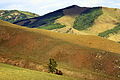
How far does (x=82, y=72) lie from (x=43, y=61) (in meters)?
16.1

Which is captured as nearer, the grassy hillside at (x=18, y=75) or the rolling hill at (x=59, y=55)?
the grassy hillside at (x=18, y=75)

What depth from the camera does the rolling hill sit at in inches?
2955

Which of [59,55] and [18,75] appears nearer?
[18,75]

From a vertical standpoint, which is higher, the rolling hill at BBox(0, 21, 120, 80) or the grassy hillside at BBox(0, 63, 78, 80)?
the grassy hillside at BBox(0, 63, 78, 80)

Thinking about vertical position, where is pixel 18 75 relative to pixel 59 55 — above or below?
above

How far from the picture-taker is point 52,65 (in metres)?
70.2

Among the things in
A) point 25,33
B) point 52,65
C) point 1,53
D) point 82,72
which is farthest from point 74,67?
point 25,33

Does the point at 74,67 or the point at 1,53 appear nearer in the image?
the point at 74,67

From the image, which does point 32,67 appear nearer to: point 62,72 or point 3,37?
point 62,72

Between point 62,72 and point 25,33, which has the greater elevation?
point 25,33

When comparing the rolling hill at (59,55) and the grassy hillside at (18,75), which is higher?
the grassy hillside at (18,75)

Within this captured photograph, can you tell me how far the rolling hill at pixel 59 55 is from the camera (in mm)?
75050

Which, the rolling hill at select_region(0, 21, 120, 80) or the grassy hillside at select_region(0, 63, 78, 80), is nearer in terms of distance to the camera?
the grassy hillside at select_region(0, 63, 78, 80)

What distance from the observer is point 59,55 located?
288ft
